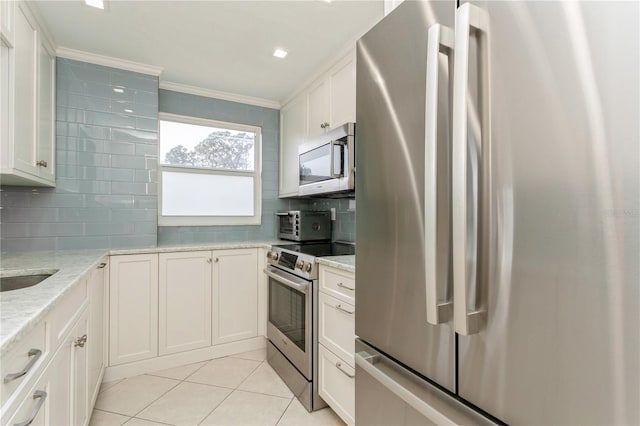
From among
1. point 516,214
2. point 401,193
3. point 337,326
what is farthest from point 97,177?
point 516,214

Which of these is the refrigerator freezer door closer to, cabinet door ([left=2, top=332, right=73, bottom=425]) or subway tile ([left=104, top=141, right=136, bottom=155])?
cabinet door ([left=2, top=332, right=73, bottom=425])

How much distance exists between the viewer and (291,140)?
3.25m

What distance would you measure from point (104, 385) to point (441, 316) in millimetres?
2613

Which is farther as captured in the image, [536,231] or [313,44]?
[313,44]

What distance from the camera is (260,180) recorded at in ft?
11.4

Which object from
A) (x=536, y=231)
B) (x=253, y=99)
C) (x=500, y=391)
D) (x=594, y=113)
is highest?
(x=253, y=99)

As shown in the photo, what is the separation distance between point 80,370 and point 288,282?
1182mm

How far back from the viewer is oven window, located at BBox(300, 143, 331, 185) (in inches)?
93.6

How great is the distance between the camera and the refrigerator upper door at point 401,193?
2.40ft

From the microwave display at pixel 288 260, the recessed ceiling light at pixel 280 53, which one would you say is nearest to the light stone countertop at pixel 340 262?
the microwave display at pixel 288 260

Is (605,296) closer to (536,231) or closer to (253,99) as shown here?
(536,231)

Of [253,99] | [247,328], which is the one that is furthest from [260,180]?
[247,328]

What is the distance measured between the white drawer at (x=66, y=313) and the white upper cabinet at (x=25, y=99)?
0.80 m

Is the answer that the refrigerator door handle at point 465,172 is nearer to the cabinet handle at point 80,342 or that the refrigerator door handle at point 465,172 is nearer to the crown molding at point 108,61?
the cabinet handle at point 80,342
